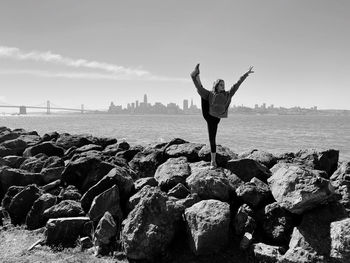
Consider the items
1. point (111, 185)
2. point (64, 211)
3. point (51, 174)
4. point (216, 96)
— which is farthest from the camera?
point (51, 174)

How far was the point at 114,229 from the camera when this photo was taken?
269 inches

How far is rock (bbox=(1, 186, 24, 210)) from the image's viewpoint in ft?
29.7

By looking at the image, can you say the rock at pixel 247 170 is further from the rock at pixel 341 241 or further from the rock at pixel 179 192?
the rock at pixel 341 241

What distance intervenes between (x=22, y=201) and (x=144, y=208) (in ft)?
13.1

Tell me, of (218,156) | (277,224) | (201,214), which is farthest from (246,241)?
(218,156)

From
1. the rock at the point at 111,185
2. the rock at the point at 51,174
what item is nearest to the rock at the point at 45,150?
the rock at the point at 51,174

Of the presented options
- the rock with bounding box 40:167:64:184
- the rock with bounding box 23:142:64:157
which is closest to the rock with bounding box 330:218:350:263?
the rock with bounding box 40:167:64:184

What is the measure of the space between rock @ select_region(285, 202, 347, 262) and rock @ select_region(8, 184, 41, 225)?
21.4 ft

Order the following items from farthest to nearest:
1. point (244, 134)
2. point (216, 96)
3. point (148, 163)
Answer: point (244, 134), point (148, 163), point (216, 96)

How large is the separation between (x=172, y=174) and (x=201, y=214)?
2.41 metres

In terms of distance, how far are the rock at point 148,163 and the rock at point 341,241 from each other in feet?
19.8

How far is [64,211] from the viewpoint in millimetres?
7719

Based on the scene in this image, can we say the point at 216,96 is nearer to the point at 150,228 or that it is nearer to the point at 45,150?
the point at 150,228

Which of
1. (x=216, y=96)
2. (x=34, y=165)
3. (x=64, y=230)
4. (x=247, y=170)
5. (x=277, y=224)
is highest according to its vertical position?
(x=216, y=96)
